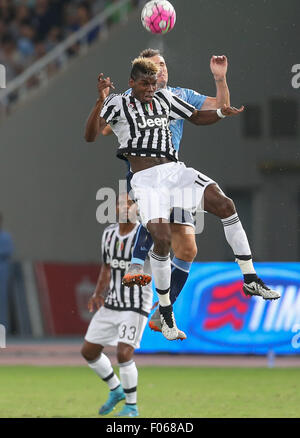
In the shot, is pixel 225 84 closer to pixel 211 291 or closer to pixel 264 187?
pixel 211 291

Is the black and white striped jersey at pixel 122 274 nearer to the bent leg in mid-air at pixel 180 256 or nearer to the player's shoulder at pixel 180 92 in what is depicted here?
the bent leg in mid-air at pixel 180 256

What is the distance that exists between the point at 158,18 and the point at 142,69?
0.66 metres

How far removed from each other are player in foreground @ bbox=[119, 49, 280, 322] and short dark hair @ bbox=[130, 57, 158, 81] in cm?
38

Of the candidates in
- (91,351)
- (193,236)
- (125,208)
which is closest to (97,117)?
(193,236)

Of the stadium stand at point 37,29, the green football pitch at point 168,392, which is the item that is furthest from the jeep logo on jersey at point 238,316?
the stadium stand at point 37,29

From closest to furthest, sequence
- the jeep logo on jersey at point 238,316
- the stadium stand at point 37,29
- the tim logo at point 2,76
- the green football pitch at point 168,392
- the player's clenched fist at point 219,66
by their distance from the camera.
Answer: the player's clenched fist at point 219,66, the green football pitch at point 168,392, the jeep logo on jersey at point 238,316, the tim logo at point 2,76, the stadium stand at point 37,29

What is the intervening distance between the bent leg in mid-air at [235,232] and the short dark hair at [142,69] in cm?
93

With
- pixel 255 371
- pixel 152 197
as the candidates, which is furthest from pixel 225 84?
pixel 255 371

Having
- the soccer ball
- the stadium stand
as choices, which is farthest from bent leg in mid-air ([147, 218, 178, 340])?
the stadium stand

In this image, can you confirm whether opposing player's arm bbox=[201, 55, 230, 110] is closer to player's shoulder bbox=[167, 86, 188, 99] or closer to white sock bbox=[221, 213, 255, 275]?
player's shoulder bbox=[167, 86, 188, 99]

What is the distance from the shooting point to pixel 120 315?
11961mm

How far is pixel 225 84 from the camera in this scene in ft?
26.0

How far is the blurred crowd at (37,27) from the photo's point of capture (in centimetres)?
Result: 2445

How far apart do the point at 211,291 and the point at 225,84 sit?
9.94 m
